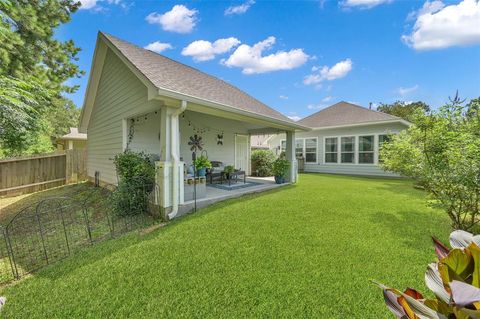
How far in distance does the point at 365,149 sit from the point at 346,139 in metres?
1.31

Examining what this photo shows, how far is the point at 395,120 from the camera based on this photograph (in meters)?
12.1

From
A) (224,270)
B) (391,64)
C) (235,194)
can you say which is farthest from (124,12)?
(391,64)

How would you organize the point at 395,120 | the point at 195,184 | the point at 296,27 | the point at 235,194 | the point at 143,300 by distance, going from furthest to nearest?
the point at 395,120 < the point at 296,27 < the point at 235,194 < the point at 195,184 < the point at 143,300

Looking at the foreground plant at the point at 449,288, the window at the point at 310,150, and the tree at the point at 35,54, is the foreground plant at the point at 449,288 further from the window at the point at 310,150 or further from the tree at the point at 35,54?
the window at the point at 310,150

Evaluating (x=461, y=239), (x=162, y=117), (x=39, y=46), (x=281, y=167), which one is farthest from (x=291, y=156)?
(x=39, y=46)

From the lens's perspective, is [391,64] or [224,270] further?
[391,64]

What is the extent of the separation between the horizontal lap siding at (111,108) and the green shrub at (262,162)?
737cm

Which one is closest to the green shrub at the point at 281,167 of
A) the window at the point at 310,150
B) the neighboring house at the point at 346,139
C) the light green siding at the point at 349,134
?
the neighboring house at the point at 346,139

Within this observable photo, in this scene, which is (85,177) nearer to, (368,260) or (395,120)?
(368,260)

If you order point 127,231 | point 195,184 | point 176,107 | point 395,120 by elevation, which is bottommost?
point 127,231

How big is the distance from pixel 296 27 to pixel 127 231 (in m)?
10.3

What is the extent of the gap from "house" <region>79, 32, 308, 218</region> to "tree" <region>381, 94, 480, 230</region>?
4484 millimetres

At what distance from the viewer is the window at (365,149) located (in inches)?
530

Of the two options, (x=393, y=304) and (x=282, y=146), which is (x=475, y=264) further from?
(x=282, y=146)
